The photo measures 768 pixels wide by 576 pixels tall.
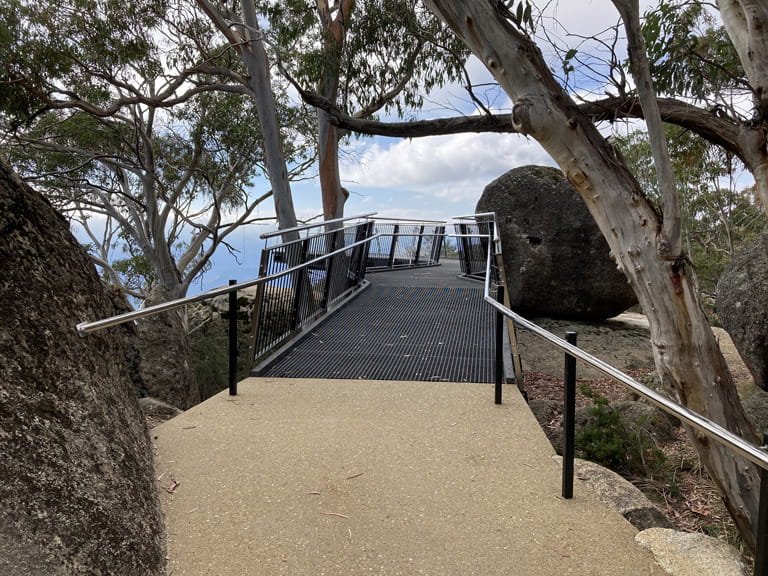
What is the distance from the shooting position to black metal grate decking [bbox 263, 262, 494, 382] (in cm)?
545

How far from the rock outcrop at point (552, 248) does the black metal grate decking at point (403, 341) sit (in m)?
1.95

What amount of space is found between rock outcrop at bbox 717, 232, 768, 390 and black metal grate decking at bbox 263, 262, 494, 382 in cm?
274

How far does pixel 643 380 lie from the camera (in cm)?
873

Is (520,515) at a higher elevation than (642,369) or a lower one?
higher

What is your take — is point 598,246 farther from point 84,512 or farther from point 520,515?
point 84,512

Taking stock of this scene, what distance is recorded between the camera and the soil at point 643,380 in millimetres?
5012

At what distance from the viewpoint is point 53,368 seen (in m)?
2.41

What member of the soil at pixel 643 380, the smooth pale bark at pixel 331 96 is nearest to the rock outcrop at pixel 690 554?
the soil at pixel 643 380

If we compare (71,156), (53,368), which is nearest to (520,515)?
(53,368)

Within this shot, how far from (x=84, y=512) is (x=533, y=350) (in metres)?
9.18

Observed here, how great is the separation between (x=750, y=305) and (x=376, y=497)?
218 inches

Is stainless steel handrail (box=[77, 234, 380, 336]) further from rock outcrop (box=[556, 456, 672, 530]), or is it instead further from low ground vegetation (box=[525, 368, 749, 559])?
low ground vegetation (box=[525, 368, 749, 559])

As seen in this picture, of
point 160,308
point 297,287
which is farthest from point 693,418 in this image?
point 297,287

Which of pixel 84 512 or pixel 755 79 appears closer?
pixel 84 512
